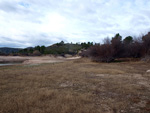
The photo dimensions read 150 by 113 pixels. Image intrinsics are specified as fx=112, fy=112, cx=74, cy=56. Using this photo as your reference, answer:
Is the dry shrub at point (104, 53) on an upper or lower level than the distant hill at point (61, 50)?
lower

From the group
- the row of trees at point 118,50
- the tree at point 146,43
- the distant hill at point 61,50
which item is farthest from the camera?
the distant hill at point 61,50

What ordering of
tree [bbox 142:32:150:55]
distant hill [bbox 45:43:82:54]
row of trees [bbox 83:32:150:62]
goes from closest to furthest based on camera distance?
tree [bbox 142:32:150:55]
row of trees [bbox 83:32:150:62]
distant hill [bbox 45:43:82:54]

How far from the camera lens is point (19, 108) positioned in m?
3.63

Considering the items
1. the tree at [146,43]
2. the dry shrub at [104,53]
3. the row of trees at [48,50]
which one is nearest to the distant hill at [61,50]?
the row of trees at [48,50]

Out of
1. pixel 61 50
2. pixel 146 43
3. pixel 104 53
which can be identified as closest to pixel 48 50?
pixel 61 50

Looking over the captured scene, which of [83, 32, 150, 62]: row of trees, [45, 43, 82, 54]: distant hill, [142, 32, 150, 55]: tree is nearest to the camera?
[142, 32, 150, 55]: tree

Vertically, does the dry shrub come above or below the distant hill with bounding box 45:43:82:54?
below

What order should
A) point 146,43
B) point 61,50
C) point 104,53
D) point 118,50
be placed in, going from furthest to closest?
point 61,50 < point 118,50 < point 104,53 < point 146,43

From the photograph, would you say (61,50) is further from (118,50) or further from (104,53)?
(118,50)

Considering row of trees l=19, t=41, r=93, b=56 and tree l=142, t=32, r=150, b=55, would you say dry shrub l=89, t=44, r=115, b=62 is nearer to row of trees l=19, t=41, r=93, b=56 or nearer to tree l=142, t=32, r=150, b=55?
tree l=142, t=32, r=150, b=55

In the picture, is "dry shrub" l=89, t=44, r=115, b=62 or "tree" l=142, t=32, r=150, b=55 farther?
"dry shrub" l=89, t=44, r=115, b=62

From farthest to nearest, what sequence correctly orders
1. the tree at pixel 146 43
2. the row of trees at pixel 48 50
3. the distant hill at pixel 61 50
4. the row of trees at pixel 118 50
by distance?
the distant hill at pixel 61 50 → the row of trees at pixel 48 50 → the row of trees at pixel 118 50 → the tree at pixel 146 43

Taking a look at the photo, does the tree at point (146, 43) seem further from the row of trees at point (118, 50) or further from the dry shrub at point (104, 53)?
the dry shrub at point (104, 53)

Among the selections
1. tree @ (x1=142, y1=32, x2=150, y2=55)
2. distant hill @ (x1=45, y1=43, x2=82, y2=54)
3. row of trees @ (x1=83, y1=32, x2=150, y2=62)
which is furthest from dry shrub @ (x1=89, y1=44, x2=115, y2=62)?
distant hill @ (x1=45, y1=43, x2=82, y2=54)
